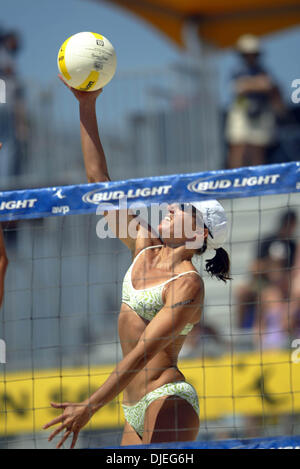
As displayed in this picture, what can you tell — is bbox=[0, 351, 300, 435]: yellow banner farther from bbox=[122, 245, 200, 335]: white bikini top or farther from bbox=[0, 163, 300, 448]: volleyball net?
bbox=[122, 245, 200, 335]: white bikini top

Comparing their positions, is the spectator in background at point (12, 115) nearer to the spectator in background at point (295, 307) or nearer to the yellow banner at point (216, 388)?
the yellow banner at point (216, 388)

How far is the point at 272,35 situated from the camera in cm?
1206

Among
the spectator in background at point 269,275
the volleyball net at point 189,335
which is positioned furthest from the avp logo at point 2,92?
the spectator in background at point 269,275

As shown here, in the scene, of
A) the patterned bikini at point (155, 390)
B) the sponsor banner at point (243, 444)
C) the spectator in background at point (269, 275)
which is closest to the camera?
the sponsor banner at point (243, 444)

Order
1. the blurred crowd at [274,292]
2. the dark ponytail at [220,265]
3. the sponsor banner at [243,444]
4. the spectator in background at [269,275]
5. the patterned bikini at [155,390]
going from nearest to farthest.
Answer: the sponsor banner at [243,444]
the patterned bikini at [155,390]
the dark ponytail at [220,265]
the blurred crowd at [274,292]
the spectator in background at [269,275]

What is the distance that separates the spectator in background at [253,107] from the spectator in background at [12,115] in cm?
252

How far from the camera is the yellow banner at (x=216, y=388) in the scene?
703cm

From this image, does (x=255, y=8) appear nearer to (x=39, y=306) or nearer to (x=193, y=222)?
(x=39, y=306)

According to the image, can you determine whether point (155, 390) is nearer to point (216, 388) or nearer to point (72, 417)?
point (72, 417)

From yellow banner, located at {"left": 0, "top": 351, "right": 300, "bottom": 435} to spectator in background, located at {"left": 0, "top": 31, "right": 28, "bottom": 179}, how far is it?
295 cm

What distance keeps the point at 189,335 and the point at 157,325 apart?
3426mm

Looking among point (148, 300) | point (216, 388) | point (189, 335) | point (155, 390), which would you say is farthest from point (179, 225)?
point (216, 388)

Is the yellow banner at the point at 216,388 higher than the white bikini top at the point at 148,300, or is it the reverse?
the white bikini top at the point at 148,300

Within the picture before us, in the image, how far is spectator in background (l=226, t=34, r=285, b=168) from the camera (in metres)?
9.12
